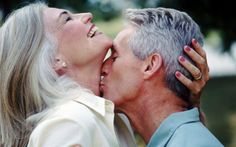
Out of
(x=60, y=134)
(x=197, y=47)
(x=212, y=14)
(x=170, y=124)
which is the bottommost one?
(x=212, y=14)

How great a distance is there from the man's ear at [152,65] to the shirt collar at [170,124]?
18 centimetres

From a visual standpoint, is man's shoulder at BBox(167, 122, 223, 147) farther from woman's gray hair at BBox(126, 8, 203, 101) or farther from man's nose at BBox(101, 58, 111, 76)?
man's nose at BBox(101, 58, 111, 76)

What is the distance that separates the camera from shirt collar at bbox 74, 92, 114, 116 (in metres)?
2.98

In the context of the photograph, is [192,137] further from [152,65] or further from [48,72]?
[48,72]

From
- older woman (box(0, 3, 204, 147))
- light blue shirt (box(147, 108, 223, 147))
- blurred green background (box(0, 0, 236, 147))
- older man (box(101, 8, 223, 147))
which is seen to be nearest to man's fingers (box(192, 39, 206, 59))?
older man (box(101, 8, 223, 147))

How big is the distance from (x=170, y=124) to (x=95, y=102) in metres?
0.30

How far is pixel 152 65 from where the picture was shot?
3051 mm

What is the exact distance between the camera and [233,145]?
26.8ft

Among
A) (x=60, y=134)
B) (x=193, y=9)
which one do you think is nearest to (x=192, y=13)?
(x=193, y=9)

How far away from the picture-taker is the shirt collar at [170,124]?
3.01 m

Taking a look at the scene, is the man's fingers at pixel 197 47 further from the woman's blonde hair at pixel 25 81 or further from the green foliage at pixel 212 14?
the green foliage at pixel 212 14

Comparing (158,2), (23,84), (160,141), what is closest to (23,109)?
(23,84)

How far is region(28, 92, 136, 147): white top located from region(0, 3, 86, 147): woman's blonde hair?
10 centimetres

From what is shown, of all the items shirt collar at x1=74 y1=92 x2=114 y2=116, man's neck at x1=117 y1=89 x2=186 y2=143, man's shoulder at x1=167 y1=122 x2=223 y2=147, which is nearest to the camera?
man's shoulder at x1=167 y1=122 x2=223 y2=147
